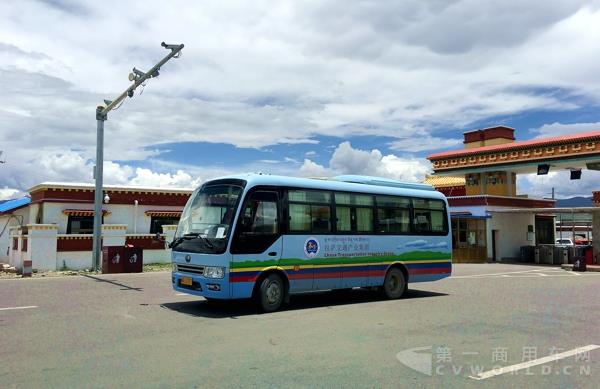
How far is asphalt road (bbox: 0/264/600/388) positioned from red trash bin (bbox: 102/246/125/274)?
25.5 feet

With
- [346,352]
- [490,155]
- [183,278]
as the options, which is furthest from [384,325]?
[490,155]

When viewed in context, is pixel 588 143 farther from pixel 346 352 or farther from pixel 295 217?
pixel 346 352

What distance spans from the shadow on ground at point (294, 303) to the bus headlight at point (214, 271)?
0.83 metres

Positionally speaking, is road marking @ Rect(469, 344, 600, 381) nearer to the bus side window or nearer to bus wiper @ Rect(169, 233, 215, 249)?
the bus side window

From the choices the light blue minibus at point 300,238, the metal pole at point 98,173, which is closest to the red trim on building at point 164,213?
the metal pole at point 98,173

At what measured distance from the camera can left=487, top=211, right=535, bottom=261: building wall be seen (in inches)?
1388

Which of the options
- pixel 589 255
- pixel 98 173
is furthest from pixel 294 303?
pixel 589 255

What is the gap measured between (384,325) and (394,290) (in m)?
4.70

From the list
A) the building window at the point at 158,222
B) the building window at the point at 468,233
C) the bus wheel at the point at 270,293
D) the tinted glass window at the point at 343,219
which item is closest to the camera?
the bus wheel at the point at 270,293

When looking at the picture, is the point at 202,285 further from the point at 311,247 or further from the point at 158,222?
the point at 158,222

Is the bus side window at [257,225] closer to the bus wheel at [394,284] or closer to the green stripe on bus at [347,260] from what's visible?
the green stripe on bus at [347,260]

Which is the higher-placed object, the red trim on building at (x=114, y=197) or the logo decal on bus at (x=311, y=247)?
the red trim on building at (x=114, y=197)

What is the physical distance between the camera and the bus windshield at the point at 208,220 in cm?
1113

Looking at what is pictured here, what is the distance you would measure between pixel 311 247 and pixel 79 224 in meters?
20.4
